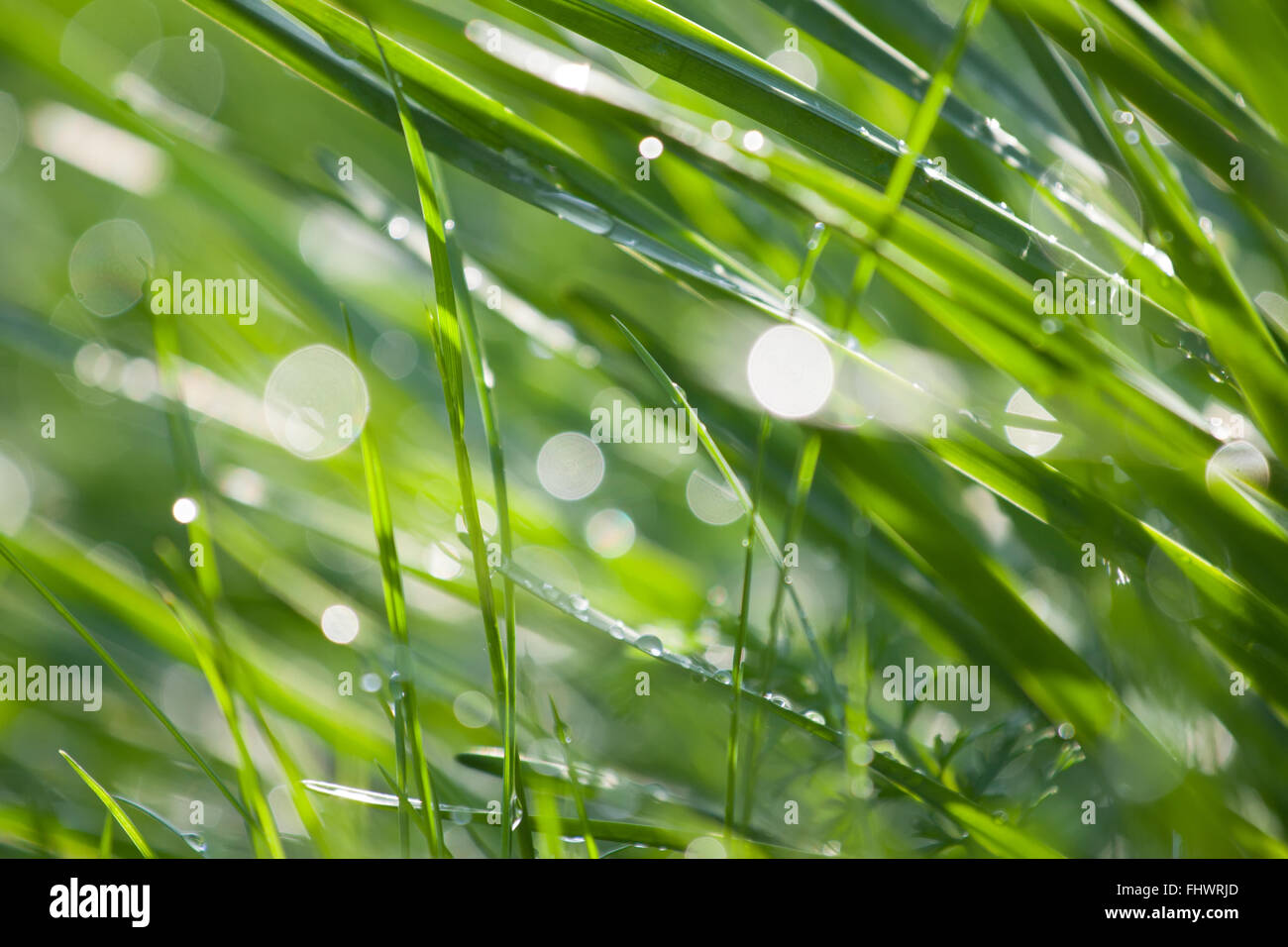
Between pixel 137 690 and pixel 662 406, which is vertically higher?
pixel 662 406

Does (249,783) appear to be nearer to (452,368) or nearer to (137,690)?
(137,690)

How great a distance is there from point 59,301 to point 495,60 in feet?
1.30

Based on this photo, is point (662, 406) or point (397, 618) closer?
point (397, 618)

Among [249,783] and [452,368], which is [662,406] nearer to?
[452,368]

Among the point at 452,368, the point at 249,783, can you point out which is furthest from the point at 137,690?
the point at 452,368

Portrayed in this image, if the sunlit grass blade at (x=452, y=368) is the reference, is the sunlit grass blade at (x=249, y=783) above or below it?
below

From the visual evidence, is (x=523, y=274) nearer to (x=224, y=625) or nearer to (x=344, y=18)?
(x=344, y=18)

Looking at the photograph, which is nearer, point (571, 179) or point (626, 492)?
point (571, 179)

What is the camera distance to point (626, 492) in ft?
1.71

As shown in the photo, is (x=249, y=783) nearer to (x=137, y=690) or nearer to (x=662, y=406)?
(x=137, y=690)

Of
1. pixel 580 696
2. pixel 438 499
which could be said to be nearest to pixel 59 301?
pixel 438 499

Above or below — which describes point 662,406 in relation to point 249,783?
above

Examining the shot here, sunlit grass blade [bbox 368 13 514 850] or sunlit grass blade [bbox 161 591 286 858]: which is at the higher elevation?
sunlit grass blade [bbox 368 13 514 850]

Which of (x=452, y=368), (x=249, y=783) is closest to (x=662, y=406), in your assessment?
(x=452, y=368)
